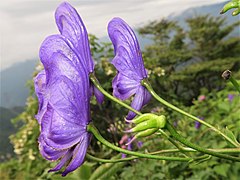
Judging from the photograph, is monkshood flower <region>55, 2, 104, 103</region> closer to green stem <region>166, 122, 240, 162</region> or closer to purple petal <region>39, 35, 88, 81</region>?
purple petal <region>39, 35, 88, 81</region>

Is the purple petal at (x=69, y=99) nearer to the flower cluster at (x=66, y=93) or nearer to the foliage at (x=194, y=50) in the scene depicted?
the flower cluster at (x=66, y=93)

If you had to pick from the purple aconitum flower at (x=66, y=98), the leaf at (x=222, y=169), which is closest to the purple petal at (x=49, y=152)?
the purple aconitum flower at (x=66, y=98)

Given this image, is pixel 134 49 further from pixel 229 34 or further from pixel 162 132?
pixel 229 34

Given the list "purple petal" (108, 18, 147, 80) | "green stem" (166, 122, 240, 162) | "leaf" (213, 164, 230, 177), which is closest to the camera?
"green stem" (166, 122, 240, 162)

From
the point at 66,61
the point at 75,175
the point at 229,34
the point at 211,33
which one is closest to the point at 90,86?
the point at 66,61

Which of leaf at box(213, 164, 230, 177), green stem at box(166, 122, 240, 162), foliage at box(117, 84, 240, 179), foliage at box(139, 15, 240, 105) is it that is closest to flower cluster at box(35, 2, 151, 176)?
green stem at box(166, 122, 240, 162)
